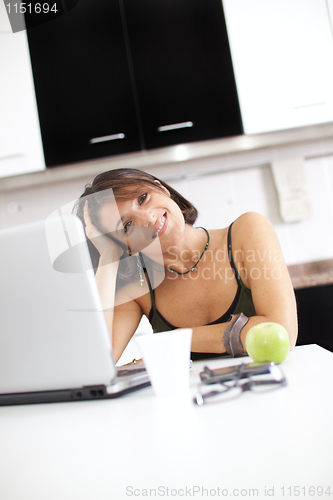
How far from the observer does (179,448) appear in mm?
412

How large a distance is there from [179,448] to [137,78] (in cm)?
199

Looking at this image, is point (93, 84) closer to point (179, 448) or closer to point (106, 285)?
point (106, 285)

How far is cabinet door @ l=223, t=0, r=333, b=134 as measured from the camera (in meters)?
2.06

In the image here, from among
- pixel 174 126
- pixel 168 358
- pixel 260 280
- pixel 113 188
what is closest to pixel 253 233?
pixel 260 280

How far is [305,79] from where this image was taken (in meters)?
2.07

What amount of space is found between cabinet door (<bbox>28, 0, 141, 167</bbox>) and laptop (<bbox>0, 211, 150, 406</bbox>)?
1534 millimetres

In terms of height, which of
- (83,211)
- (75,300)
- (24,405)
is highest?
(83,211)

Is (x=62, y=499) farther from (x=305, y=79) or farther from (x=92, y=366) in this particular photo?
(x=305, y=79)

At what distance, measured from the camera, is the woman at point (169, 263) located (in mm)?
1109

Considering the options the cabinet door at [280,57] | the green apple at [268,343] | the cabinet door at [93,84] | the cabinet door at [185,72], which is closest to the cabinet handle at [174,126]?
the cabinet door at [185,72]

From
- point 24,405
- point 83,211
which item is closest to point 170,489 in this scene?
point 24,405

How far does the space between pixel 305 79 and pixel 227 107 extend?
1.38 feet

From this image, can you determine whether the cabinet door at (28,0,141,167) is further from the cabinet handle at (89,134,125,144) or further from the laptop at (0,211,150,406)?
the laptop at (0,211,150,406)

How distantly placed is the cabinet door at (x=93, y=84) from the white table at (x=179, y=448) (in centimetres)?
167
